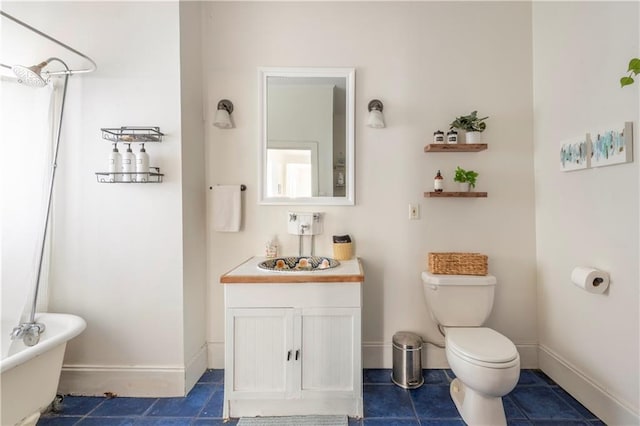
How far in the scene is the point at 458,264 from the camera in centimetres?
178

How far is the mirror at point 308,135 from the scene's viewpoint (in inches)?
76.5

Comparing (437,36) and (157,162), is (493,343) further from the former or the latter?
(157,162)

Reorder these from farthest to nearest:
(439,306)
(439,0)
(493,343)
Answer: (439,0)
(439,306)
(493,343)

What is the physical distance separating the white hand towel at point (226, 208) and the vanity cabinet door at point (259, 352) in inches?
25.9

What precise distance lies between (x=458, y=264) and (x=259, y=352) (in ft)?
4.29

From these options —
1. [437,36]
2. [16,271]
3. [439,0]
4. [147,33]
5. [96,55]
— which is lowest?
[16,271]

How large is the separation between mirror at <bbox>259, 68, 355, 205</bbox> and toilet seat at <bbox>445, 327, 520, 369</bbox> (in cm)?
102

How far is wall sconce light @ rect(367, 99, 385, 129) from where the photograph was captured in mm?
1855

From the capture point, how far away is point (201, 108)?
195cm

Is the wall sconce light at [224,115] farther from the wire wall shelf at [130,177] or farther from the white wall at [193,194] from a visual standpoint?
the wire wall shelf at [130,177]

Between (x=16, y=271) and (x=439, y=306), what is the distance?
2.51 meters

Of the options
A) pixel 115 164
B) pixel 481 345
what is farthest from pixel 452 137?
pixel 115 164

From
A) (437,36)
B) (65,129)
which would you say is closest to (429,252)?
(437,36)

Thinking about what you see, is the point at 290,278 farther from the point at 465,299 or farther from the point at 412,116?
the point at 412,116
